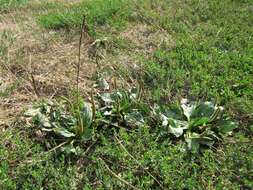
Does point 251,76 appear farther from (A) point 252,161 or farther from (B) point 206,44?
(A) point 252,161

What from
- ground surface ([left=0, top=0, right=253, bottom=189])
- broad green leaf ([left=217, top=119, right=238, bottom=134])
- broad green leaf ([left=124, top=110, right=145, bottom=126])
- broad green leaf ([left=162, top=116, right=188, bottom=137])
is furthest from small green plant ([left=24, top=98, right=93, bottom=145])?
broad green leaf ([left=217, top=119, right=238, bottom=134])

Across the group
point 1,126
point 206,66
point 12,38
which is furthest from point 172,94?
point 12,38

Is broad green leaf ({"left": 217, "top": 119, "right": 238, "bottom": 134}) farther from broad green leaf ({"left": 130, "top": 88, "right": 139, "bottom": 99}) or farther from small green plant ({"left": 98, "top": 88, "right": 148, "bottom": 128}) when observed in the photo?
broad green leaf ({"left": 130, "top": 88, "right": 139, "bottom": 99})

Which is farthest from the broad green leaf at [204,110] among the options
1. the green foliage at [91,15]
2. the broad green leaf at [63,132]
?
the green foliage at [91,15]

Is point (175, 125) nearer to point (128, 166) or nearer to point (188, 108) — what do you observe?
point (188, 108)

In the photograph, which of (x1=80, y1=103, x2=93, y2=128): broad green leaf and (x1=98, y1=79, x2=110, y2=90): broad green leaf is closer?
(x1=80, y1=103, x2=93, y2=128): broad green leaf

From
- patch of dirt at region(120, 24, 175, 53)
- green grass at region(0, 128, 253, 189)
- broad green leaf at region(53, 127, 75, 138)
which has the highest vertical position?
patch of dirt at region(120, 24, 175, 53)

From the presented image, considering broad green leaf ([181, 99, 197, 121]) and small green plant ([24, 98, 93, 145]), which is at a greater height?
broad green leaf ([181, 99, 197, 121])

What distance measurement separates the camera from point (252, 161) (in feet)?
9.32

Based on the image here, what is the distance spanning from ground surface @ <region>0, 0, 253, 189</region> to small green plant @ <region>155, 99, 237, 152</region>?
0.34 ft

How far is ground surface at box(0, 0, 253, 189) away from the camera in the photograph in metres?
2.80

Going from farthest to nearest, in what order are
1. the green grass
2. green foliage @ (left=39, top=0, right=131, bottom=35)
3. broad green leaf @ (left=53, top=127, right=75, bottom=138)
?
green foliage @ (left=39, top=0, right=131, bottom=35) < broad green leaf @ (left=53, top=127, right=75, bottom=138) < the green grass

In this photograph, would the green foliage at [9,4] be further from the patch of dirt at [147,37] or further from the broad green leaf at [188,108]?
the broad green leaf at [188,108]

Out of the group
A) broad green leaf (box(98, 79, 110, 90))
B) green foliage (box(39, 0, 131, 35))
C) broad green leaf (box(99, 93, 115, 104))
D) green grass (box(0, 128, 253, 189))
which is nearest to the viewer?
green grass (box(0, 128, 253, 189))
